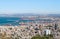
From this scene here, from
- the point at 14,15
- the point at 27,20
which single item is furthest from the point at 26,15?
the point at 27,20

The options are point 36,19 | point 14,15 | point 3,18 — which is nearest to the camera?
point 14,15

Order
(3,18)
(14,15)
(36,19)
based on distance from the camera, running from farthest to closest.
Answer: (36,19)
(3,18)
(14,15)

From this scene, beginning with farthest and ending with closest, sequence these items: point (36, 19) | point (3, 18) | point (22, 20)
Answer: point (36, 19)
point (22, 20)
point (3, 18)

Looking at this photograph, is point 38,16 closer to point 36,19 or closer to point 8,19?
point 36,19

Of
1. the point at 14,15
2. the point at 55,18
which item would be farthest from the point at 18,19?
the point at 55,18

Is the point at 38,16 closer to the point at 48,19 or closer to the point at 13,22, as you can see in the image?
the point at 48,19

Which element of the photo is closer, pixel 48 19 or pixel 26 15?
pixel 26 15

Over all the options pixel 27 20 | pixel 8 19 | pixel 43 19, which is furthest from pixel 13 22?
pixel 43 19

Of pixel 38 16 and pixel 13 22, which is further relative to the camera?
pixel 38 16

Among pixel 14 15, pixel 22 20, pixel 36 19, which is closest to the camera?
pixel 14 15
